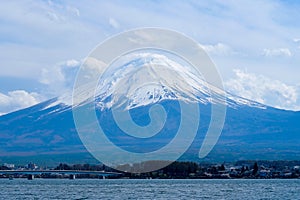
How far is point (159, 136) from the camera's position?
169 metres

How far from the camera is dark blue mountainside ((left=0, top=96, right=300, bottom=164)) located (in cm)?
14088

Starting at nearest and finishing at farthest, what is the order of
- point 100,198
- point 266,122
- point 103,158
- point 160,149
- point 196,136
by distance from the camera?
1. point 100,198
2. point 103,158
3. point 160,149
4. point 196,136
5. point 266,122

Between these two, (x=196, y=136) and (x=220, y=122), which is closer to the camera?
(x=196, y=136)

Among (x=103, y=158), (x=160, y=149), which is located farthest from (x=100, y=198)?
(x=160, y=149)

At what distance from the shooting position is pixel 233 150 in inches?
5689

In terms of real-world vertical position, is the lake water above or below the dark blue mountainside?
below

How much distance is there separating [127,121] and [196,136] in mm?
27518

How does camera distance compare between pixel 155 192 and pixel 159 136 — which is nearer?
pixel 155 192

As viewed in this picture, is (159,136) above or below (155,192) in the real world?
above

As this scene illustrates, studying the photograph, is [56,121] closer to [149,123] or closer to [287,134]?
[149,123]

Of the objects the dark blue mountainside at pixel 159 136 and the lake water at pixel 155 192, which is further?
the dark blue mountainside at pixel 159 136

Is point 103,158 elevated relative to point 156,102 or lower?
lower

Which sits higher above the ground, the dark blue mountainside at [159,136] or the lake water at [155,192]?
the dark blue mountainside at [159,136]

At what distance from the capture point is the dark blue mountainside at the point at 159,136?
140875mm
